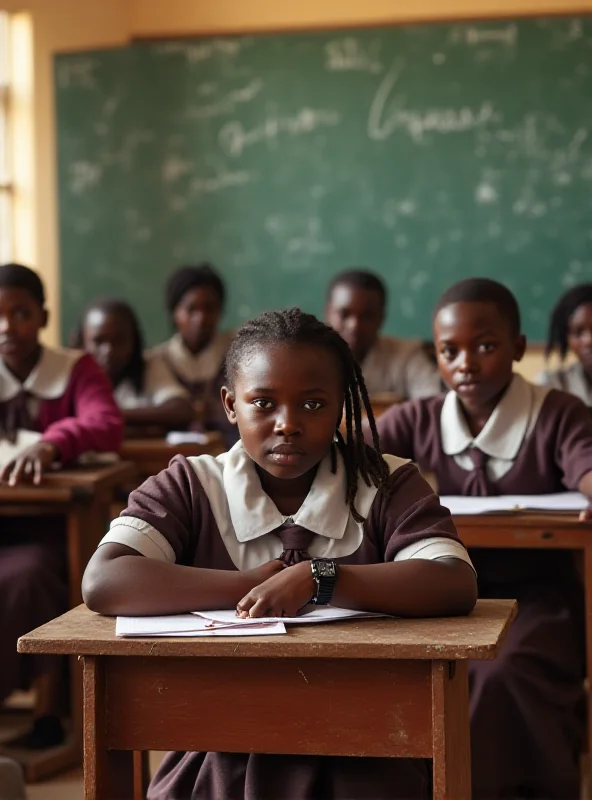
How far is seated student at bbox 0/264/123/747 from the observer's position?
3148mm

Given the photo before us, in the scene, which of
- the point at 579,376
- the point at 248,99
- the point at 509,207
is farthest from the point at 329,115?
the point at 579,376

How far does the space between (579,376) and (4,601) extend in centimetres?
228

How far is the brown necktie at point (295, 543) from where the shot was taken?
1954mm

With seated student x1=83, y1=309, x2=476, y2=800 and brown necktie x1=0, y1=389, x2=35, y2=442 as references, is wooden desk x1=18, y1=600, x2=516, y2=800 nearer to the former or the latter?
seated student x1=83, y1=309, x2=476, y2=800

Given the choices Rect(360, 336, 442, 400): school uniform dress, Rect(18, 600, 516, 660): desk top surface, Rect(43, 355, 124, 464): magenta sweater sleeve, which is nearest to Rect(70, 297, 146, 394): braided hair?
Rect(360, 336, 442, 400): school uniform dress

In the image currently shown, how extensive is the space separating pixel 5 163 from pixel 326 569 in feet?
16.4

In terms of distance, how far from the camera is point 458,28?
6230 millimetres

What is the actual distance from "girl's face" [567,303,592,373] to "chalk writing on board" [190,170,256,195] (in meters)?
2.31

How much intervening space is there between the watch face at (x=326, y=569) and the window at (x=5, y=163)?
4.76m

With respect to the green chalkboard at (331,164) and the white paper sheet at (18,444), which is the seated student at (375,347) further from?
the white paper sheet at (18,444)

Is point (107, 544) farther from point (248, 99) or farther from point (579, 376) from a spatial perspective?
point (248, 99)

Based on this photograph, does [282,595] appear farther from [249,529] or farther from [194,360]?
[194,360]

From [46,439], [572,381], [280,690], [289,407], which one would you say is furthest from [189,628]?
[572,381]

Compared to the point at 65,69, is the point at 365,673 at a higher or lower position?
lower
